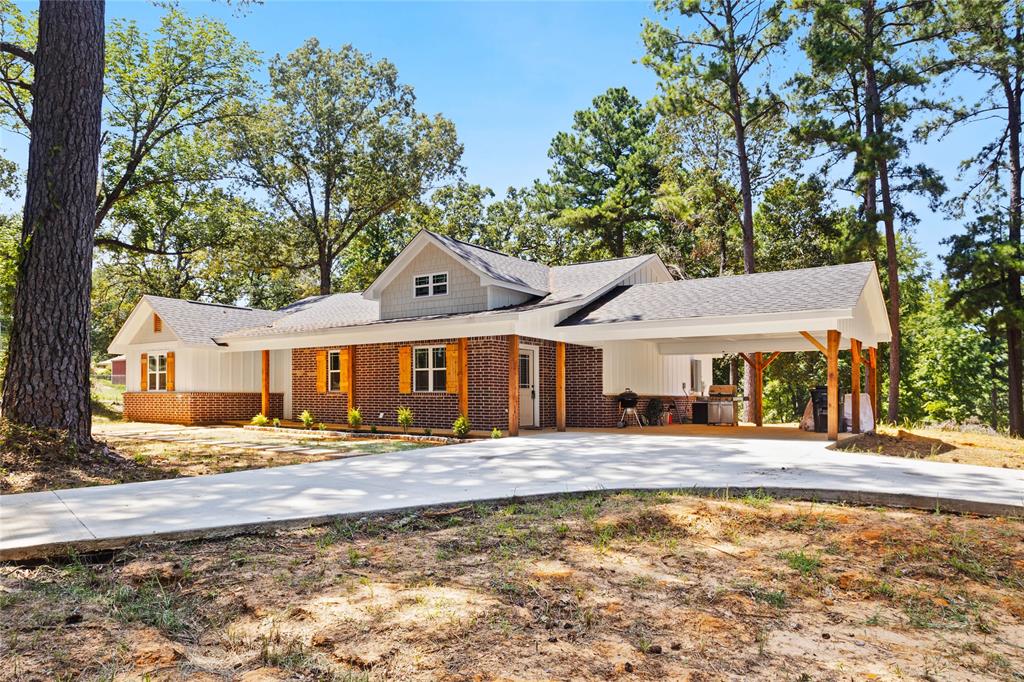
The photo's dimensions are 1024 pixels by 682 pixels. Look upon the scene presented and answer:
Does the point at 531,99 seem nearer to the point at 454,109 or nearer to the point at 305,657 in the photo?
the point at 454,109

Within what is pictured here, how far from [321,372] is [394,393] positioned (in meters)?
3.07

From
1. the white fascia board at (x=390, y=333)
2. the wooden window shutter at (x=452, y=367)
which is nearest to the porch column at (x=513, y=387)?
the white fascia board at (x=390, y=333)

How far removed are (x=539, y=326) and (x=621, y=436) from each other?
2.99 meters

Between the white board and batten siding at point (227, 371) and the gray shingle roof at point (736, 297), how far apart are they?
10196 mm

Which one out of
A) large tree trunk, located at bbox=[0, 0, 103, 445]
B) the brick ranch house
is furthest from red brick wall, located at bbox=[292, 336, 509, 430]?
large tree trunk, located at bbox=[0, 0, 103, 445]

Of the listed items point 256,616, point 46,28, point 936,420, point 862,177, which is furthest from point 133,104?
point 936,420

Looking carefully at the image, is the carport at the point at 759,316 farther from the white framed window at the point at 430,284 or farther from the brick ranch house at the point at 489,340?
the white framed window at the point at 430,284

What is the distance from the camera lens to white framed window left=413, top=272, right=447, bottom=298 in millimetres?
17484

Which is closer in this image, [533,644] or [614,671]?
[614,671]

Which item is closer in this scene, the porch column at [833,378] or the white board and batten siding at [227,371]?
the porch column at [833,378]

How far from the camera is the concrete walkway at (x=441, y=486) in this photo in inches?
195

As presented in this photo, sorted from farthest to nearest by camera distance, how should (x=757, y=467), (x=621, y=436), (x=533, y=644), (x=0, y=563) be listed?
(x=621, y=436) → (x=757, y=467) → (x=0, y=563) → (x=533, y=644)

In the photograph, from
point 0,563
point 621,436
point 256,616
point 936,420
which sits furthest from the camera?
point 936,420

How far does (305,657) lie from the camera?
9.55 ft
